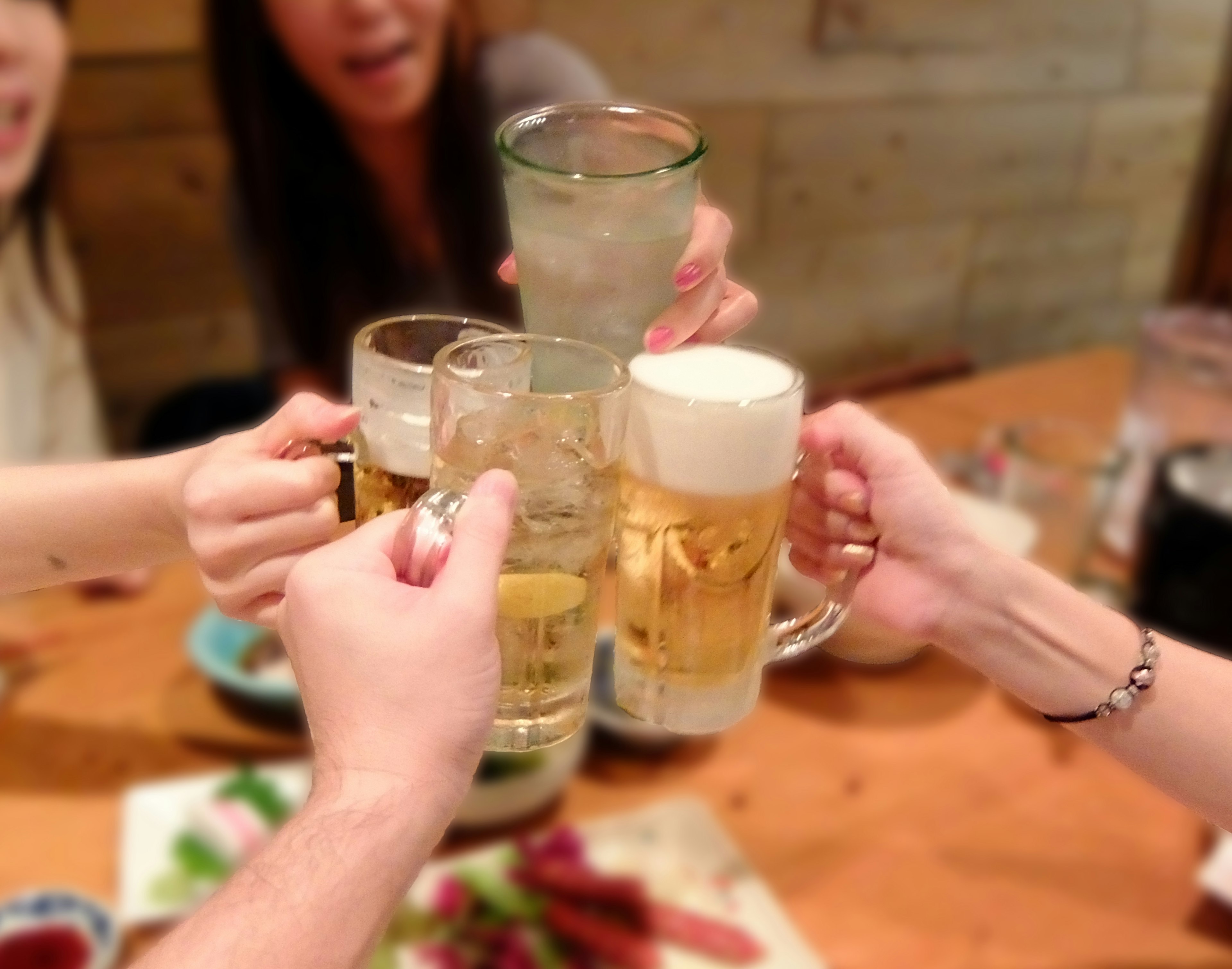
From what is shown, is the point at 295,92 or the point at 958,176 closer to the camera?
the point at 295,92

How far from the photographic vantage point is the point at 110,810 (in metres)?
1.13

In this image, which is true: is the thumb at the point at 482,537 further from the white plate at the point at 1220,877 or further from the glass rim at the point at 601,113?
the white plate at the point at 1220,877

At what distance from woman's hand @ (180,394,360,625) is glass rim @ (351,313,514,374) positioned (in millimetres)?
42

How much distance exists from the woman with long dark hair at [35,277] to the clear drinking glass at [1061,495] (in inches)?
59.5

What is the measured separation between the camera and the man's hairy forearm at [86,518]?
72 centimetres

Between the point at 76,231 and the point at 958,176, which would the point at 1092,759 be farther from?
the point at 958,176

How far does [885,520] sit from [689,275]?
211mm

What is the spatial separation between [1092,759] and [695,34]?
189 cm

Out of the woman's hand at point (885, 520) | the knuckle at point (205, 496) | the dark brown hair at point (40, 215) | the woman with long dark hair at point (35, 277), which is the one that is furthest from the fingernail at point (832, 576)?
the dark brown hair at point (40, 215)

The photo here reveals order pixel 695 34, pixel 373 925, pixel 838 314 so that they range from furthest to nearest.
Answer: pixel 838 314 → pixel 695 34 → pixel 373 925

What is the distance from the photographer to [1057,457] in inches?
62.2

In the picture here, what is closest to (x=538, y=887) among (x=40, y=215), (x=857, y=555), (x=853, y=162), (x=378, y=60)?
(x=857, y=555)

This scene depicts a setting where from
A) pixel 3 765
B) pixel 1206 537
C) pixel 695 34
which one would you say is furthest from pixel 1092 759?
pixel 695 34

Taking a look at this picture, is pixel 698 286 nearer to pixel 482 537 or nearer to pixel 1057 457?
pixel 482 537
